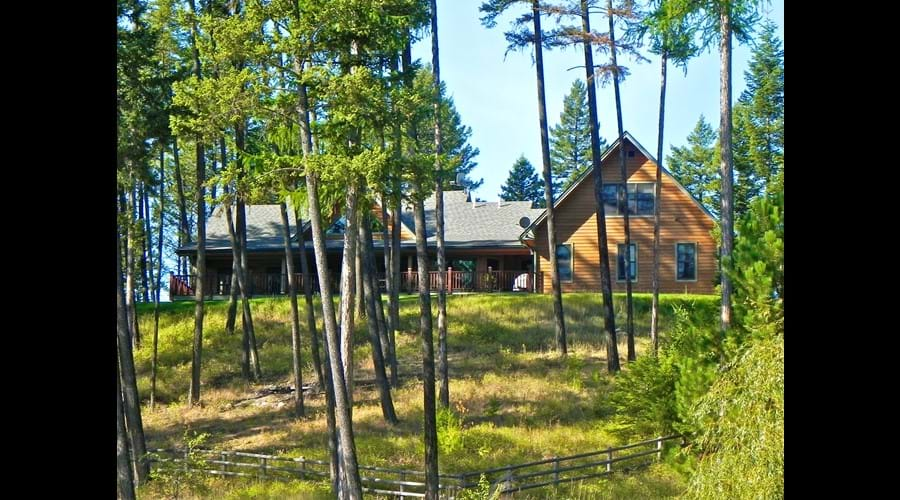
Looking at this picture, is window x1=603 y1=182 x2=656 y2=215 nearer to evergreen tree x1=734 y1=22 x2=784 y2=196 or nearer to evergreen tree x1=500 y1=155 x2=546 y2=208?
evergreen tree x1=734 y1=22 x2=784 y2=196

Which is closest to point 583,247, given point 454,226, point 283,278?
point 454,226

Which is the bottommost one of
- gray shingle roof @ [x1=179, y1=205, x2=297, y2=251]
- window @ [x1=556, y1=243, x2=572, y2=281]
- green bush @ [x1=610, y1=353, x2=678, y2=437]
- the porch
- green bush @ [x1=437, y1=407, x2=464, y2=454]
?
green bush @ [x1=437, y1=407, x2=464, y2=454]

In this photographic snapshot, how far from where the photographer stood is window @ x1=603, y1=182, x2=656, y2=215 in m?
33.0

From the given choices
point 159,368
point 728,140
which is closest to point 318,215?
point 728,140

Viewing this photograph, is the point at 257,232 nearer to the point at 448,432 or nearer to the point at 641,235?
the point at 641,235

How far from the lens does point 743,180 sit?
41.0 metres

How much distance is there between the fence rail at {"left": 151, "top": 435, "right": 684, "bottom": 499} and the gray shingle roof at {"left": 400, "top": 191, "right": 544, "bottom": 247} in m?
18.1

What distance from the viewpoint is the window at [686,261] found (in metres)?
33.2

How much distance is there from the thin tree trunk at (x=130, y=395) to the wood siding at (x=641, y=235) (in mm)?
19231

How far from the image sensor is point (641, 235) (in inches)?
1314

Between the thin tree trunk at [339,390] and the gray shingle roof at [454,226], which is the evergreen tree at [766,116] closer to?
the gray shingle roof at [454,226]

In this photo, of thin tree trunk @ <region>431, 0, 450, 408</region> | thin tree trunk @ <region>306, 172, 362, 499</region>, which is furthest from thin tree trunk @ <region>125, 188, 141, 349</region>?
thin tree trunk @ <region>306, 172, 362, 499</region>

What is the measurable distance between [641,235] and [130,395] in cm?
2318
